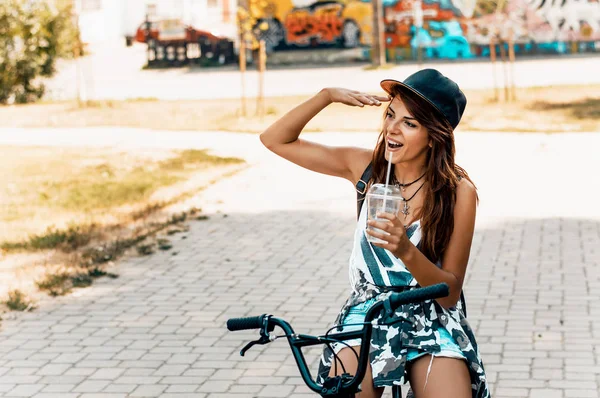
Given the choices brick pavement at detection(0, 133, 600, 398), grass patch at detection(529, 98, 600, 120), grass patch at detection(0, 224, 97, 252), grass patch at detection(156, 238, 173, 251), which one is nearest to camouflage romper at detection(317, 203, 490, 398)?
brick pavement at detection(0, 133, 600, 398)

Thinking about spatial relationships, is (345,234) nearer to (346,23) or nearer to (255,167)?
(255,167)

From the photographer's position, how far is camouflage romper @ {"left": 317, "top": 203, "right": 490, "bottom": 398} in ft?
11.0

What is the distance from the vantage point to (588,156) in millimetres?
14461

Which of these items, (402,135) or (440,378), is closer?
(440,378)

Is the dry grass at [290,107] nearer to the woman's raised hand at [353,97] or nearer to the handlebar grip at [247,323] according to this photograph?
the woman's raised hand at [353,97]

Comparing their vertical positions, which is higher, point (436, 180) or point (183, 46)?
point (183, 46)

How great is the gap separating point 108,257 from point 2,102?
65.6 ft

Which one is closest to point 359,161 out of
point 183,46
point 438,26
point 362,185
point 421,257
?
point 362,185

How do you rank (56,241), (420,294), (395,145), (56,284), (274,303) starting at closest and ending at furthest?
(420,294) < (395,145) < (274,303) < (56,284) < (56,241)

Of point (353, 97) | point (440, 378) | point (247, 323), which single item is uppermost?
point (353, 97)

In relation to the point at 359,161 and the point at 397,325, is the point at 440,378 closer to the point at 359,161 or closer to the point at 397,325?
the point at 397,325

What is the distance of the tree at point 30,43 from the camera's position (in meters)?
27.9

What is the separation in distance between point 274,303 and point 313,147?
153 inches

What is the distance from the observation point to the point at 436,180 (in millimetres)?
3586
